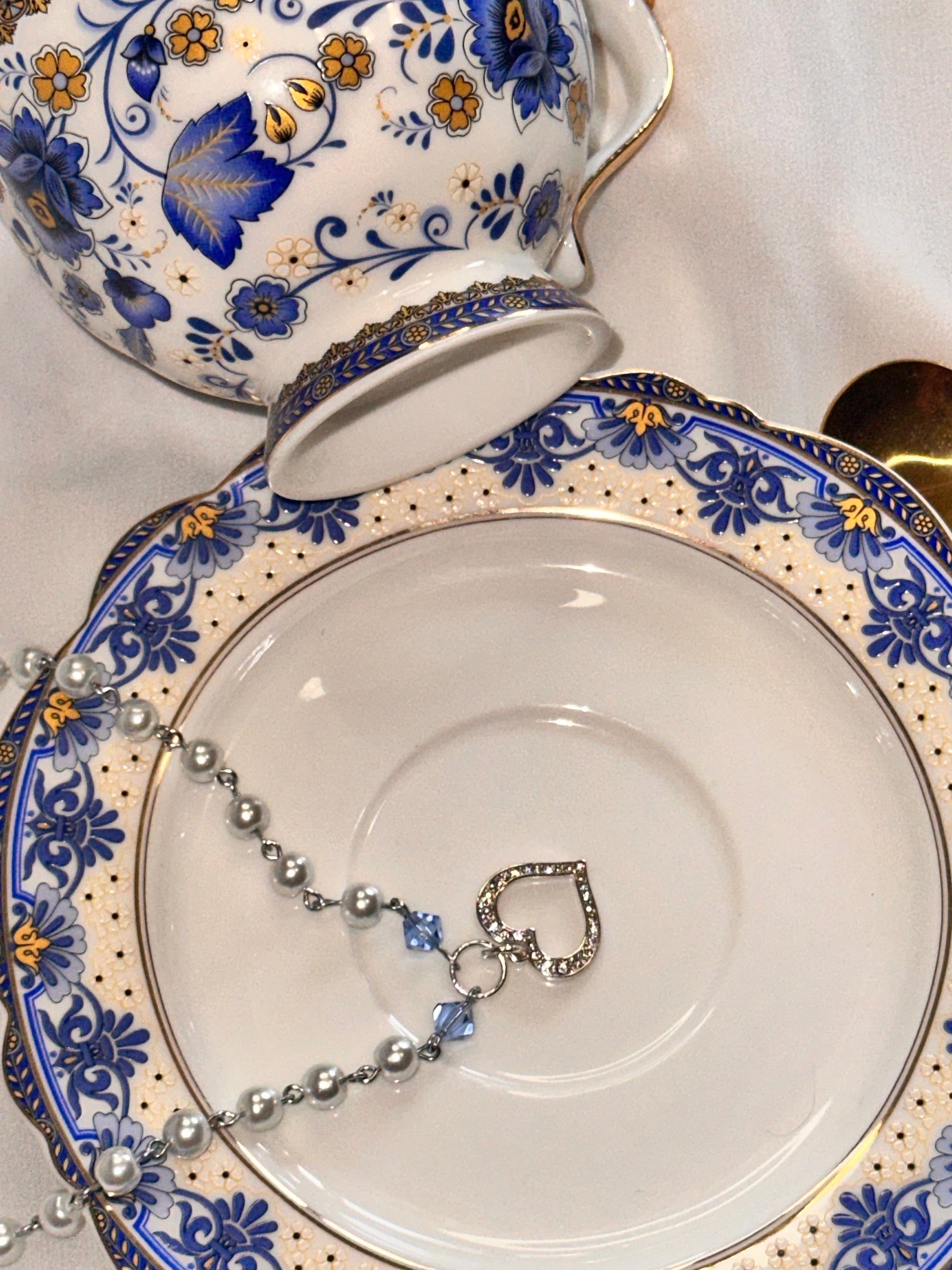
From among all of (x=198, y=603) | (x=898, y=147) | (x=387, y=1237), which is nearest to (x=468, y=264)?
(x=198, y=603)

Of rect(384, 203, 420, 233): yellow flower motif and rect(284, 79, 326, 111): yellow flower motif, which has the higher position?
rect(284, 79, 326, 111): yellow flower motif

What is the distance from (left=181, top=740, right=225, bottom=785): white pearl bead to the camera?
0.63 m

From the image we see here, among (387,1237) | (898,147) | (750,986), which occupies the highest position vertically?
(898,147)

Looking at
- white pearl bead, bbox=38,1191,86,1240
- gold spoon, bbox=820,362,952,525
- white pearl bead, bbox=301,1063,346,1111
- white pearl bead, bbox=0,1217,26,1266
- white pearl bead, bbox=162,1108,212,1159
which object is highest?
gold spoon, bbox=820,362,952,525

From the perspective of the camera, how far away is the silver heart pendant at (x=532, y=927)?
0.61m

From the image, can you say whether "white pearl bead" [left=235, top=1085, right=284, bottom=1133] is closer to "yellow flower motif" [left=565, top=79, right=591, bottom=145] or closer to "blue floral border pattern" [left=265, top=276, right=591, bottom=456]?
"blue floral border pattern" [left=265, top=276, right=591, bottom=456]

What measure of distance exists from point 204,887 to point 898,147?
1.73 ft

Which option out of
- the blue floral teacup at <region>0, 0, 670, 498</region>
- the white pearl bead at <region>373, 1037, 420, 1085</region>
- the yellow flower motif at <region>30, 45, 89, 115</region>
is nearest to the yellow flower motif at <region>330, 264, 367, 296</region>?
the blue floral teacup at <region>0, 0, 670, 498</region>

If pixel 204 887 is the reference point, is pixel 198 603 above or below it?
above

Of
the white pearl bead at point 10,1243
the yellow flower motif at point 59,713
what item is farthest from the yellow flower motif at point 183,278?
the white pearl bead at point 10,1243

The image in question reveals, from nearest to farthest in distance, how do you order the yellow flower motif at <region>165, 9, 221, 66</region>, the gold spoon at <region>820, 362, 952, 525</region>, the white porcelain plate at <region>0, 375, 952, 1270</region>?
the yellow flower motif at <region>165, 9, 221, 66</region>
the white porcelain plate at <region>0, 375, 952, 1270</region>
the gold spoon at <region>820, 362, 952, 525</region>

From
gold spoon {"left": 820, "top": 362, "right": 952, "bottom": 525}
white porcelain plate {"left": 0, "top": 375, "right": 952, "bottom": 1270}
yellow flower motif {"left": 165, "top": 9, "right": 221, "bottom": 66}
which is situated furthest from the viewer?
gold spoon {"left": 820, "top": 362, "right": 952, "bottom": 525}

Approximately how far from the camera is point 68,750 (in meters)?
0.63

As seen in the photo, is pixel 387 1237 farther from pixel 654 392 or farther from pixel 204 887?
pixel 654 392
